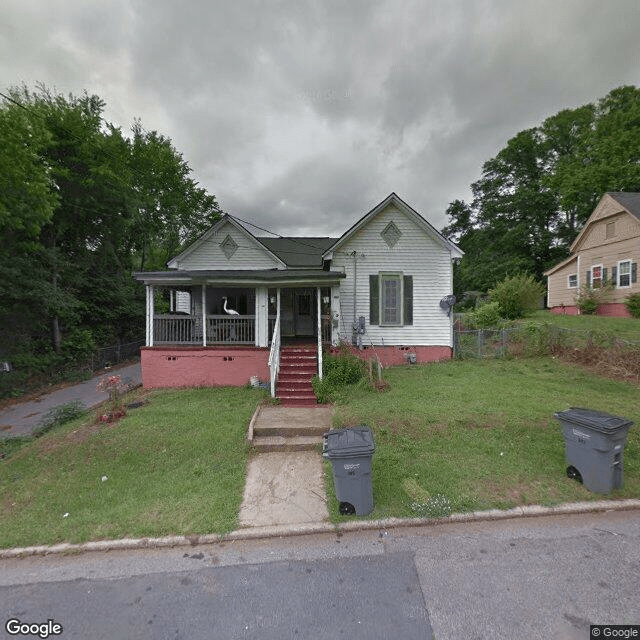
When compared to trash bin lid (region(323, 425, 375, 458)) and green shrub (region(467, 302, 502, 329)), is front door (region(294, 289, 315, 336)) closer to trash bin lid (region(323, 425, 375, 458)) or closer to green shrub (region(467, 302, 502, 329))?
trash bin lid (region(323, 425, 375, 458))

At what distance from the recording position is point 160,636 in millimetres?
2352

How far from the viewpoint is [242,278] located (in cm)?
916

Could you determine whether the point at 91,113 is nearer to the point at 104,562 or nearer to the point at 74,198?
the point at 74,198

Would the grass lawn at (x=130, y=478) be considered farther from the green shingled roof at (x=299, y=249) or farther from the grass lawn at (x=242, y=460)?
the green shingled roof at (x=299, y=249)

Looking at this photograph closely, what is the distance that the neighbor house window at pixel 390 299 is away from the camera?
35.2 ft

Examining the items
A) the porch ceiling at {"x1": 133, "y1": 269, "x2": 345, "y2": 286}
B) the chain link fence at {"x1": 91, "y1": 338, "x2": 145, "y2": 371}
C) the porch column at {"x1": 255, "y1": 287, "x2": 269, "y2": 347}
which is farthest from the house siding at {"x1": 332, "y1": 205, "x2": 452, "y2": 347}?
the chain link fence at {"x1": 91, "y1": 338, "x2": 145, "y2": 371}

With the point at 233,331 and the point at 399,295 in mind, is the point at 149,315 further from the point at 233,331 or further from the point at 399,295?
the point at 399,295

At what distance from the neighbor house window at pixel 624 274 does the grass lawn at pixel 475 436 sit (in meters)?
12.4

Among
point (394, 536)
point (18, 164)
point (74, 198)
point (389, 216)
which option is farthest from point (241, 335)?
point (74, 198)

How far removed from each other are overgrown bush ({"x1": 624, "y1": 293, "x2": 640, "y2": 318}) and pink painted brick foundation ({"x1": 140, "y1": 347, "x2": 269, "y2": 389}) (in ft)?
62.1

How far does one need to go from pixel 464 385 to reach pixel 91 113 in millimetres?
23378

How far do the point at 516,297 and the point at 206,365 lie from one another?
A: 1643 cm

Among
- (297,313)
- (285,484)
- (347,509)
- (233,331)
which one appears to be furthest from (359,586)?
(297,313)

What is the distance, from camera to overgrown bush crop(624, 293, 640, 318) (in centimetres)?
1524
